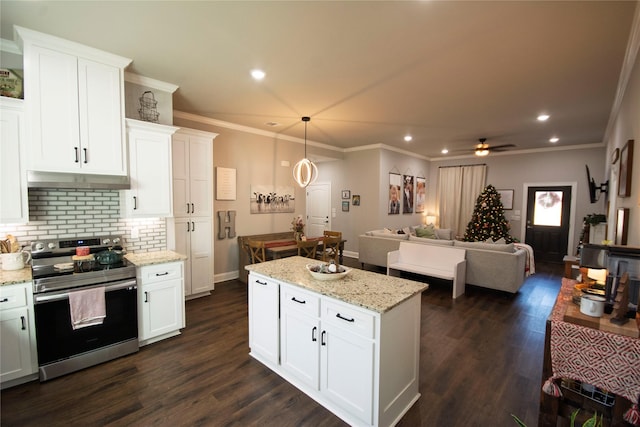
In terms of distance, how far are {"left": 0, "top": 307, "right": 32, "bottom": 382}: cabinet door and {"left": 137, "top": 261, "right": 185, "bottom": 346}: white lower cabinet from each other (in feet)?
2.62

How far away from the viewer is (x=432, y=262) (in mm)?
5078

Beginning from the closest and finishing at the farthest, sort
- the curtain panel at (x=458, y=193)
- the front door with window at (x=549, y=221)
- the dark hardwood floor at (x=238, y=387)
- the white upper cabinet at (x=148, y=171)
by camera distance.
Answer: the dark hardwood floor at (x=238, y=387) → the white upper cabinet at (x=148, y=171) → the front door with window at (x=549, y=221) → the curtain panel at (x=458, y=193)

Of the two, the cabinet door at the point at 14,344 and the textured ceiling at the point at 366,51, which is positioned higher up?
the textured ceiling at the point at 366,51

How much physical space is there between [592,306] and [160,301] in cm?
357

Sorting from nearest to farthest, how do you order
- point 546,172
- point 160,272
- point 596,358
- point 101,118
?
Answer: point 596,358, point 101,118, point 160,272, point 546,172

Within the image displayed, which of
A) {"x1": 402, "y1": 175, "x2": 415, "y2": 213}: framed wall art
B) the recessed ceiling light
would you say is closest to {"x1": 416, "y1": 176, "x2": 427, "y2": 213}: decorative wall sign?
{"x1": 402, "y1": 175, "x2": 415, "y2": 213}: framed wall art

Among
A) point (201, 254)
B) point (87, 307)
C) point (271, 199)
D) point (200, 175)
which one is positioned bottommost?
point (87, 307)

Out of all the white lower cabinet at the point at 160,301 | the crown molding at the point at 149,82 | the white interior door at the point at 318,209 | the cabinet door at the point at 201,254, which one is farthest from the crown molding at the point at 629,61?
the white interior door at the point at 318,209

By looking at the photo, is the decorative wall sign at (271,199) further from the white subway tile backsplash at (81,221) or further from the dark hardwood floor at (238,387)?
the dark hardwood floor at (238,387)

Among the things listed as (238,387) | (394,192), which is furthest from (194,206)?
(394,192)

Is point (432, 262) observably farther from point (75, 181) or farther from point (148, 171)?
point (75, 181)

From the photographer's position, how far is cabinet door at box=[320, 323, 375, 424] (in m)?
1.84

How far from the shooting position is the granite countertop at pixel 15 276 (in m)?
2.22

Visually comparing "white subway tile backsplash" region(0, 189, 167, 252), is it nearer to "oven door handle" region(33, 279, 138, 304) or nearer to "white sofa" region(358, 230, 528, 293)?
"oven door handle" region(33, 279, 138, 304)
